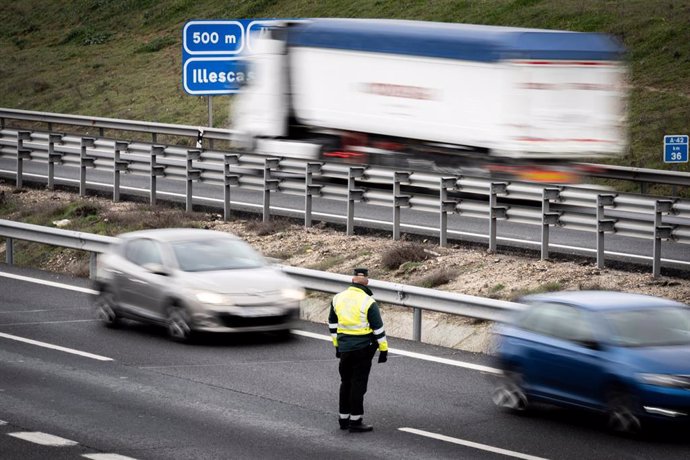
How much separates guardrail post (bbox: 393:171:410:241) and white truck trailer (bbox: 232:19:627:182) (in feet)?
7.89

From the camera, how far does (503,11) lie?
4381 cm

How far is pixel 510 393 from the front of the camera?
47.2ft

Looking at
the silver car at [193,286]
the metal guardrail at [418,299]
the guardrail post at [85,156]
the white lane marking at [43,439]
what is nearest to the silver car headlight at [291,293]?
the silver car at [193,286]

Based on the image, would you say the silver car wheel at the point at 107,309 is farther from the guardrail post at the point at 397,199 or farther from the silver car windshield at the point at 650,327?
the silver car windshield at the point at 650,327

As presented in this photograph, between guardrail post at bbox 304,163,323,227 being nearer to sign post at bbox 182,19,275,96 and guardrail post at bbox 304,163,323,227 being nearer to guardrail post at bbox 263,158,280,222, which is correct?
guardrail post at bbox 263,158,280,222

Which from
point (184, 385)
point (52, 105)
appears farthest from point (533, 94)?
point (52, 105)

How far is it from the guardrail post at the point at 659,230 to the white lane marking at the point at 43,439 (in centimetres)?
963

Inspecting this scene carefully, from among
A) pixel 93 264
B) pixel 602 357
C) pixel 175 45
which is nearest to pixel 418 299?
pixel 602 357

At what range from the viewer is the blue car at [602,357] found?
12758mm

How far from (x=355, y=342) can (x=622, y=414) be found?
2.55 meters

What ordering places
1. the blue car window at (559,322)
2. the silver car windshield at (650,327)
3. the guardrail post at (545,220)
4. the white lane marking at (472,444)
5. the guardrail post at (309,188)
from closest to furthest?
the white lane marking at (472,444) → the silver car windshield at (650,327) → the blue car window at (559,322) → the guardrail post at (545,220) → the guardrail post at (309,188)

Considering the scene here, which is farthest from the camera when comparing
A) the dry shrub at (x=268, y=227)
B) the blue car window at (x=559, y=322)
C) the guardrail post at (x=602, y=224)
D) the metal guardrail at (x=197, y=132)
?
the metal guardrail at (x=197, y=132)

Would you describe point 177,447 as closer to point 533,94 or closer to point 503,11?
point 533,94

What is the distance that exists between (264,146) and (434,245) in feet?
28.3
